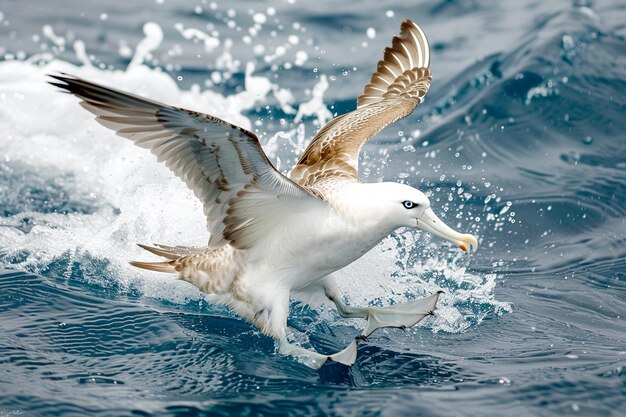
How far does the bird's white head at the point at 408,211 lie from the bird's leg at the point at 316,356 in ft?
2.69

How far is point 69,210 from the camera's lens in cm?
841

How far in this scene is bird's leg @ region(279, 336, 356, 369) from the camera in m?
5.55

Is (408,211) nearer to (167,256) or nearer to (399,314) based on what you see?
(399,314)

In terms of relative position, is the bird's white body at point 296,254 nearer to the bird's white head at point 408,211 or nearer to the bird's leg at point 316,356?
the bird's white head at point 408,211

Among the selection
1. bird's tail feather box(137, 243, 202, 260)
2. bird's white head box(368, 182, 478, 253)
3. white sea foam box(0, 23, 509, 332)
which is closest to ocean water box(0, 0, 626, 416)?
white sea foam box(0, 23, 509, 332)

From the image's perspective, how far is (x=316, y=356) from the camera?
5.59 m

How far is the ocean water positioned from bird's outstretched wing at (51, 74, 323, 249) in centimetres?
84

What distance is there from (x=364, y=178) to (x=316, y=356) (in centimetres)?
375

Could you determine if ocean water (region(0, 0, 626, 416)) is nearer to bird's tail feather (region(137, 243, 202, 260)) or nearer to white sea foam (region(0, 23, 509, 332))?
white sea foam (region(0, 23, 509, 332))

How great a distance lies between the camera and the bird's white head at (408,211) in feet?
18.1

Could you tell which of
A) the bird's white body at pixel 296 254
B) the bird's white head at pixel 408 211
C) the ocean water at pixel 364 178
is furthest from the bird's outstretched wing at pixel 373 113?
the ocean water at pixel 364 178

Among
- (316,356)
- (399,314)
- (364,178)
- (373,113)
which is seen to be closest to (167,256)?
(316,356)

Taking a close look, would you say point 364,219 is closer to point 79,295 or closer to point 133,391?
point 133,391

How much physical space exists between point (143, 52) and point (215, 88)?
1423 mm
